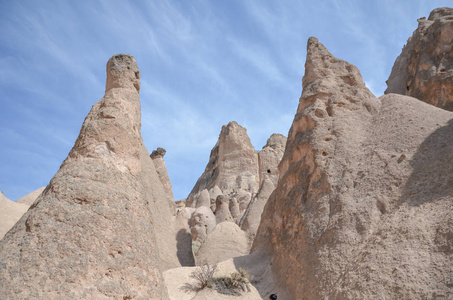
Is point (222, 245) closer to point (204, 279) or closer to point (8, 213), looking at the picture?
point (204, 279)

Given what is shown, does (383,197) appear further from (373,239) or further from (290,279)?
(290,279)

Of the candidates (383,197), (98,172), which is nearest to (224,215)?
(383,197)

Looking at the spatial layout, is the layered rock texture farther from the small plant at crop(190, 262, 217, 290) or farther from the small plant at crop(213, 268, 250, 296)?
the small plant at crop(213, 268, 250, 296)

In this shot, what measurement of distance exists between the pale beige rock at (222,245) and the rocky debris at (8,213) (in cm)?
631

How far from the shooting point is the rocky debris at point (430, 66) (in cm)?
1334

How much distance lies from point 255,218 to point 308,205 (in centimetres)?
862

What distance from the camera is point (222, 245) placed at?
14.3 m

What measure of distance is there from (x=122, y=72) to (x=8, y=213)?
27.0 ft

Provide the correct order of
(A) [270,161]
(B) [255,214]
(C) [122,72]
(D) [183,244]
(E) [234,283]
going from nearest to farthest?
(C) [122,72], (E) [234,283], (D) [183,244], (B) [255,214], (A) [270,161]

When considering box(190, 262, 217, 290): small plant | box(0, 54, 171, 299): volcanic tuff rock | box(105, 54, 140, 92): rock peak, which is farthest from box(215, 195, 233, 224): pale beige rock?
box(0, 54, 171, 299): volcanic tuff rock

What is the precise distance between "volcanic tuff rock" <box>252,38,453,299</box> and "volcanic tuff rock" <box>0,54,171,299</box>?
3.44 m

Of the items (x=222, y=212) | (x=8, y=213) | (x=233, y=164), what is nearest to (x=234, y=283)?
(x=8, y=213)

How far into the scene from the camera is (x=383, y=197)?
24.6 ft

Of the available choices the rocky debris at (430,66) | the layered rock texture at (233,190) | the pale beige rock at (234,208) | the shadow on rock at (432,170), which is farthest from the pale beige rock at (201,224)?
the shadow on rock at (432,170)
